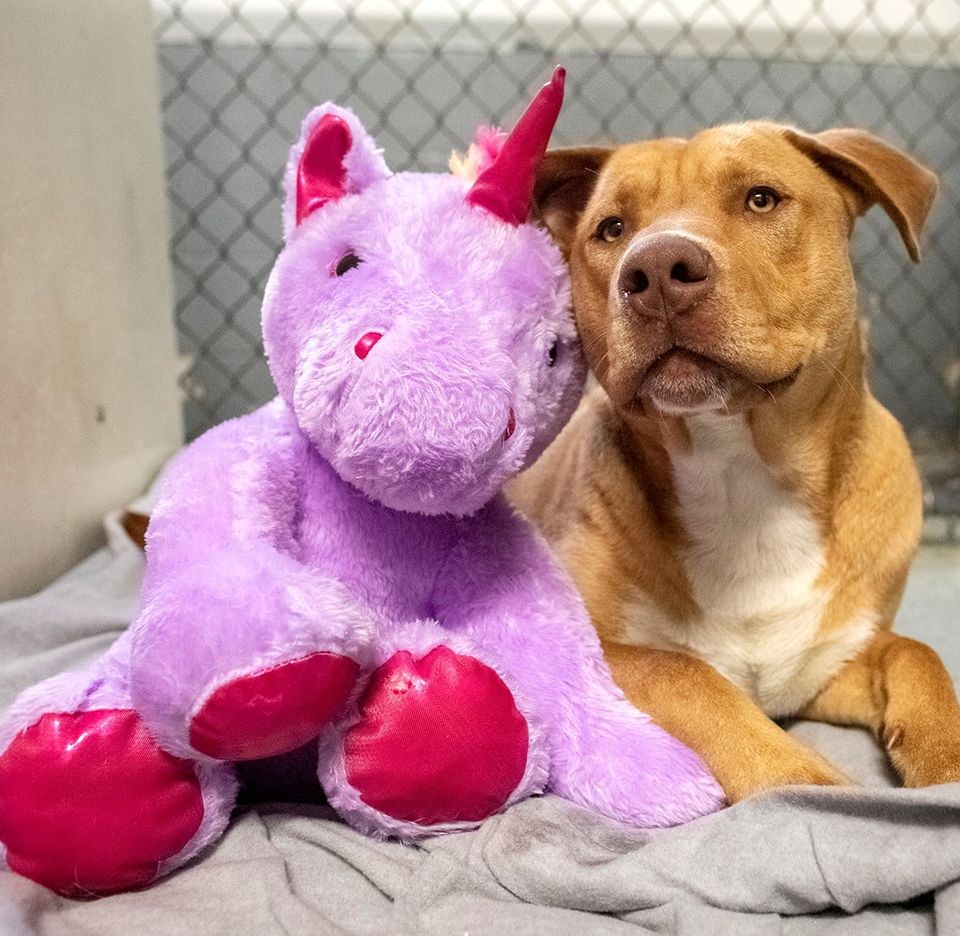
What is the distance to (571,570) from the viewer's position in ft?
5.34

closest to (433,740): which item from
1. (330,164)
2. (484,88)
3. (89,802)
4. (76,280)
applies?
(89,802)

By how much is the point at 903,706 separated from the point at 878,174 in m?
0.85

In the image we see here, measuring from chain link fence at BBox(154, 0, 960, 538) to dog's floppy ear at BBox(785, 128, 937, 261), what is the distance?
83.9 inches

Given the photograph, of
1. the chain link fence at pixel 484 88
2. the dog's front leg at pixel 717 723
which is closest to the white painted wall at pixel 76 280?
the chain link fence at pixel 484 88

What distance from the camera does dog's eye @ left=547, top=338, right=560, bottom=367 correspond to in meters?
1.29

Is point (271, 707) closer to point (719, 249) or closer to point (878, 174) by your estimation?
point (719, 249)

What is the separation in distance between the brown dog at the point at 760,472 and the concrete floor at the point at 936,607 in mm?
390

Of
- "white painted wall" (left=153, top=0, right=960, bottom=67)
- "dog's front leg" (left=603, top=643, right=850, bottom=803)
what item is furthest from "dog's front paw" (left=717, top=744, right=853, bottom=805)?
"white painted wall" (left=153, top=0, right=960, bottom=67)

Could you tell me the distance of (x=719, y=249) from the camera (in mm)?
1306

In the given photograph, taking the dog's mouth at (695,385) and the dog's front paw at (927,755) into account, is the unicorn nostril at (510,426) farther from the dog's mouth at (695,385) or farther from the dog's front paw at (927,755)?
the dog's front paw at (927,755)

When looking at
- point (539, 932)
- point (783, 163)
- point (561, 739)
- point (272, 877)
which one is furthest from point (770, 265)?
point (272, 877)

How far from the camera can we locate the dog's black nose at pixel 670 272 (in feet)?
4.11

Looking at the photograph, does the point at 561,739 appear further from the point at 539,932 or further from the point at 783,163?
the point at 783,163

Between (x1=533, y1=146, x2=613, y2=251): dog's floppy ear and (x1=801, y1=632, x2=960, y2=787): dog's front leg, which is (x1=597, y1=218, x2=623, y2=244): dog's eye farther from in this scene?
(x1=801, y1=632, x2=960, y2=787): dog's front leg
